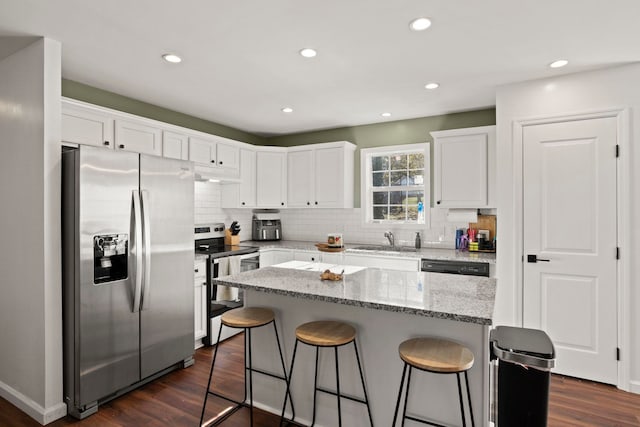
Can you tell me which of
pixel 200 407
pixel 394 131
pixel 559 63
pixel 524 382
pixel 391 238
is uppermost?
pixel 559 63

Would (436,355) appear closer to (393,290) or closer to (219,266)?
(393,290)

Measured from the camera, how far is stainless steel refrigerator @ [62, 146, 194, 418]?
241 cm

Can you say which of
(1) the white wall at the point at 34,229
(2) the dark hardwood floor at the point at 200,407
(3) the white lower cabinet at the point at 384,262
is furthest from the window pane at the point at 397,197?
(1) the white wall at the point at 34,229

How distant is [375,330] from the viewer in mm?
2064

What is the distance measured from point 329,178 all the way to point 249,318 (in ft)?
9.16

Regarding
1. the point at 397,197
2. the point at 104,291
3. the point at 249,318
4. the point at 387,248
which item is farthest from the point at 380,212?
the point at 104,291

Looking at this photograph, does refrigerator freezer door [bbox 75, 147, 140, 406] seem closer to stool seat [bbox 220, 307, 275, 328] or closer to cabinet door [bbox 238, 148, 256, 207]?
stool seat [bbox 220, 307, 275, 328]

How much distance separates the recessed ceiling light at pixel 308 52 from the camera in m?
2.55

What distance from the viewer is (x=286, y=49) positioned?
2.55 meters

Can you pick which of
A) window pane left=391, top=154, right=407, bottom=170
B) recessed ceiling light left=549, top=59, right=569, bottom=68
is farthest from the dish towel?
recessed ceiling light left=549, top=59, right=569, bottom=68

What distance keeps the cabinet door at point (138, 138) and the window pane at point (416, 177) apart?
2.99 meters

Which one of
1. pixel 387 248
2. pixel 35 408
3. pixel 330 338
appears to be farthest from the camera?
pixel 387 248

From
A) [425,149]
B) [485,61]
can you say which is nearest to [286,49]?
[485,61]

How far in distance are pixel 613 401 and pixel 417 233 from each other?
7.63 feet
